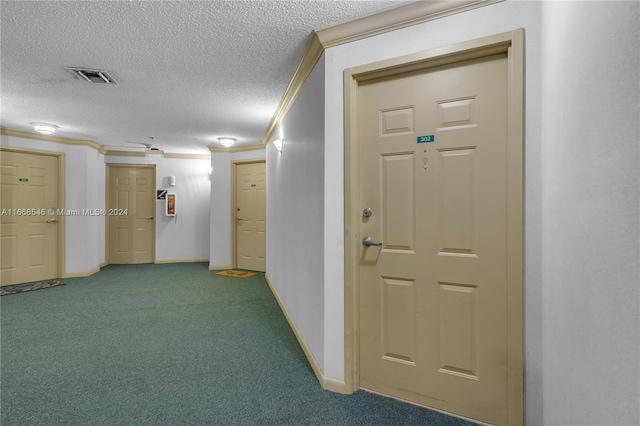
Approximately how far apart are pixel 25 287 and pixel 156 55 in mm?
4518

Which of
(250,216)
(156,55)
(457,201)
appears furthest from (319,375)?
(250,216)

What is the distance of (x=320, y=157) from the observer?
7.36 feet

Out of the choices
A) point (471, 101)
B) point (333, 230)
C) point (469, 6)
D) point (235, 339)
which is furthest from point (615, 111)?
point (235, 339)

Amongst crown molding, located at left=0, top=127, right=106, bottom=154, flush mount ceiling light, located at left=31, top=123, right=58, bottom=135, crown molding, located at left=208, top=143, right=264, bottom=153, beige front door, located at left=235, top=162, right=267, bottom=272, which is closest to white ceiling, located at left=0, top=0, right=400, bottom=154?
flush mount ceiling light, located at left=31, top=123, right=58, bottom=135

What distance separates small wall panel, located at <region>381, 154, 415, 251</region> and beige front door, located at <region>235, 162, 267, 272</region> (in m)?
4.24

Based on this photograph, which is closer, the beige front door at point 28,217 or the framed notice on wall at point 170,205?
the beige front door at point 28,217

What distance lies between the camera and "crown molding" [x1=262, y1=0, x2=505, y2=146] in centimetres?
176

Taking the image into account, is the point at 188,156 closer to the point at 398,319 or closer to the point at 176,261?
the point at 176,261

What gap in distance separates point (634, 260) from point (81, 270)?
6.91 meters

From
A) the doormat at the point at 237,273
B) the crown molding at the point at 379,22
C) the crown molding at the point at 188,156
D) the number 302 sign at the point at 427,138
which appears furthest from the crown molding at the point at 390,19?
the crown molding at the point at 188,156

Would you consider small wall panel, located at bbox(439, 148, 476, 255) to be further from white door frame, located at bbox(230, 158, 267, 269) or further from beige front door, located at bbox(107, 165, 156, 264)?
beige front door, located at bbox(107, 165, 156, 264)

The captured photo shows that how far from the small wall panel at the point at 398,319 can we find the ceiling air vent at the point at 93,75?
117 inches

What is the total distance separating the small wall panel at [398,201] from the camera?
76.3 inches

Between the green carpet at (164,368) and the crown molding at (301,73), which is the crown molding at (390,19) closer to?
the crown molding at (301,73)
